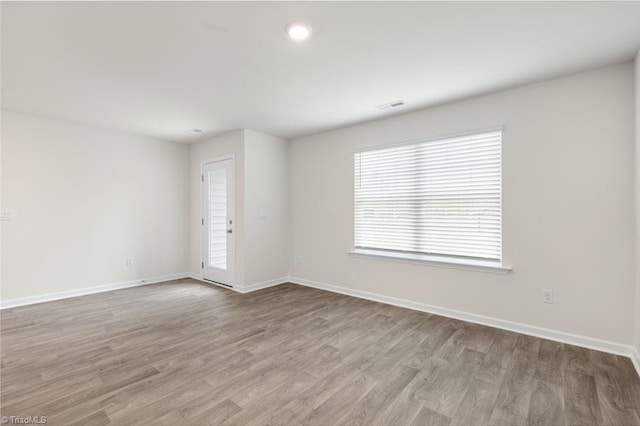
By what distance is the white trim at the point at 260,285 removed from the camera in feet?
15.1

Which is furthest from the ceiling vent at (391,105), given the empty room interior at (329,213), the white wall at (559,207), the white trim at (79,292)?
the white trim at (79,292)

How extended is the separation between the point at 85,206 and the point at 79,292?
50.6 inches

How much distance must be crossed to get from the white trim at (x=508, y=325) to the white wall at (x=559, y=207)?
5 centimetres

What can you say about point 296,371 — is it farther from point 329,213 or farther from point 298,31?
point 329,213

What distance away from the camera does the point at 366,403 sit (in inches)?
76.4

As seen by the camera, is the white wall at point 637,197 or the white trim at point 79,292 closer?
the white wall at point 637,197

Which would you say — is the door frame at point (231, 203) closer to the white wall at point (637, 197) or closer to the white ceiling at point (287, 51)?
the white ceiling at point (287, 51)

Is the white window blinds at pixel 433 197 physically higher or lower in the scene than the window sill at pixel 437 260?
higher

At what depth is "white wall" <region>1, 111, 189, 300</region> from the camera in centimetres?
386

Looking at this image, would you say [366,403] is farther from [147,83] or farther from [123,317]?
[147,83]

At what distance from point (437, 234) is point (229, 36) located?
3072 millimetres

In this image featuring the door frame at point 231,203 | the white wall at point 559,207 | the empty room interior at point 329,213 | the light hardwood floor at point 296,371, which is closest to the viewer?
the light hardwood floor at point 296,371

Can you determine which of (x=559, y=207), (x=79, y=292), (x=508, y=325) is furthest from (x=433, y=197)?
(x=79, y=292)

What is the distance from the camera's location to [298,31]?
2119 mm
